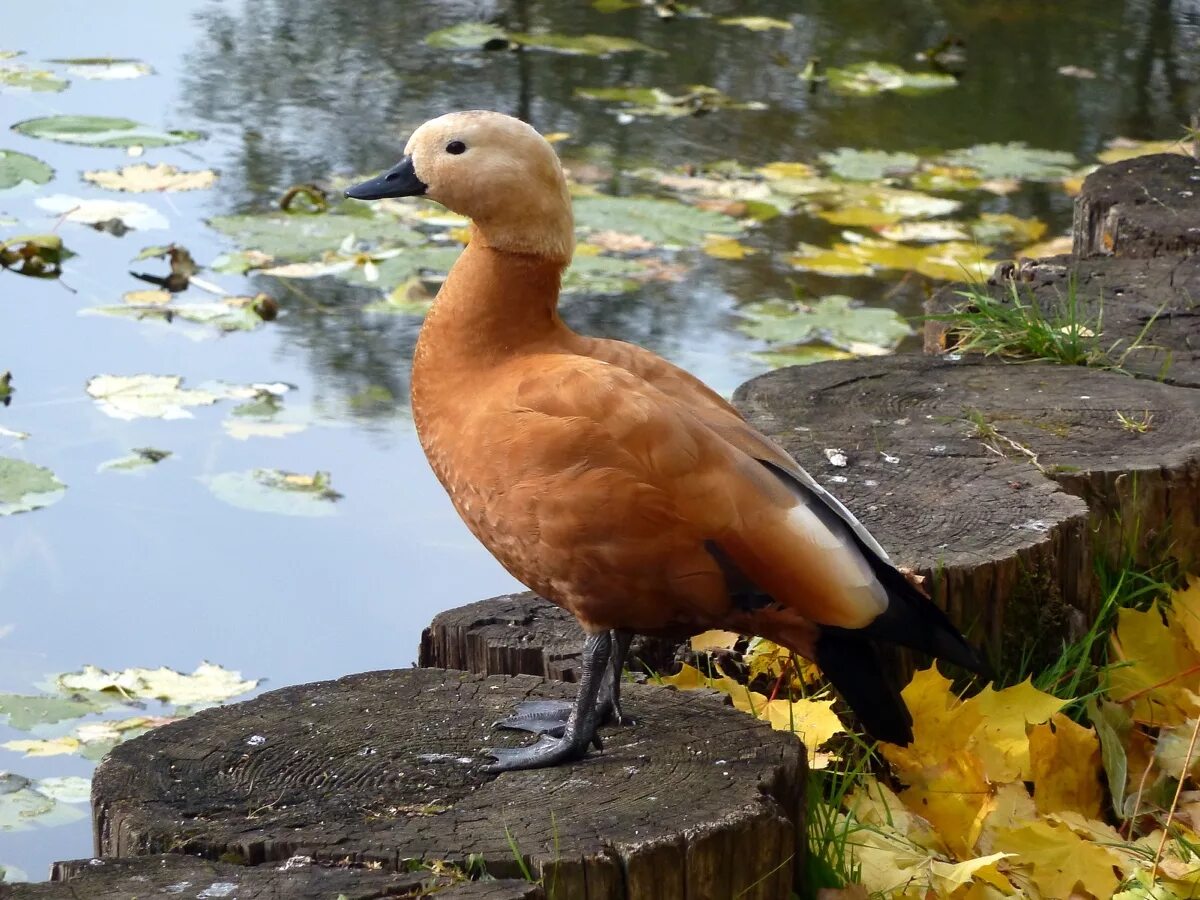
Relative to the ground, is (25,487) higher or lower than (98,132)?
lower

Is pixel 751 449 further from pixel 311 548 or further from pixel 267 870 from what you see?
pixel 311 548

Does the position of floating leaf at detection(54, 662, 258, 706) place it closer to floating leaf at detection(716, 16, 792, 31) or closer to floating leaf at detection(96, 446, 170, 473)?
floating leaf at detection(96, 446, 170, 473)

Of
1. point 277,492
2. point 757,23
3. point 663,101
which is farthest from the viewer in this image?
point 757,23

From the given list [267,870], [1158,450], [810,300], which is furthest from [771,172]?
[267,870]

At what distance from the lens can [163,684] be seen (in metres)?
2.95

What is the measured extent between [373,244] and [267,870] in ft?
10.9

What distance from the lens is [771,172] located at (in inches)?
218

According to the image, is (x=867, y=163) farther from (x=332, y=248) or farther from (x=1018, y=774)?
(x=1018, y=774)

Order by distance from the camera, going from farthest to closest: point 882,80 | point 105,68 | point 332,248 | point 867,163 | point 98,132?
point 882,80 < point 105,68 < point 867,163 < point 98,132 < point 332,248

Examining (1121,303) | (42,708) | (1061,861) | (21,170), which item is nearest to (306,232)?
(21,170)

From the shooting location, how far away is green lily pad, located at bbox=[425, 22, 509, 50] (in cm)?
647

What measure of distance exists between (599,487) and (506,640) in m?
A: 0.49

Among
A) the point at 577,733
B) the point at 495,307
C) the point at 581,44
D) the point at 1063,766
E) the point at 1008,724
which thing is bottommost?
the point at 1063,766

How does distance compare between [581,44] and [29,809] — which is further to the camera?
[581,44]
